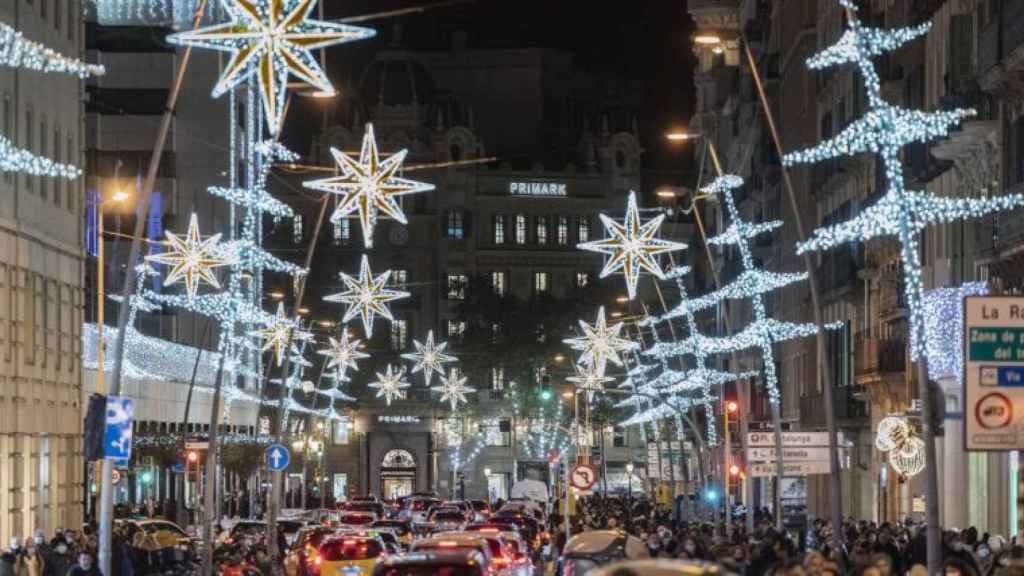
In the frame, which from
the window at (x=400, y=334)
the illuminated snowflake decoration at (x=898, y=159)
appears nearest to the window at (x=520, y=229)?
the window at (x=400, y=334)

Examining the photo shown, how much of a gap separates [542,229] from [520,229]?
1389 millimetres

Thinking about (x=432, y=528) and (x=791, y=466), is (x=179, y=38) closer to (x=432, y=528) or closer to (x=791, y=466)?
(x=791, y=466)

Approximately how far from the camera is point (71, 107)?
53.8 meters

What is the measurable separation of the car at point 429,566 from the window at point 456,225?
112553 millimetres

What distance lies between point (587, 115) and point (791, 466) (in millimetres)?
93780

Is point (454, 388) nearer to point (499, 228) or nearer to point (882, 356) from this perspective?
point (499, 228)

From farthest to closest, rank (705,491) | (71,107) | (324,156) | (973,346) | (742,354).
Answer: (324,156) → (742,354) → (705,491) → (71,107) → (973,346)

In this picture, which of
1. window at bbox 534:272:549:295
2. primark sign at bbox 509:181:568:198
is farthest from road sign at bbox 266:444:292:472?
window at bbox 534:272:549:295

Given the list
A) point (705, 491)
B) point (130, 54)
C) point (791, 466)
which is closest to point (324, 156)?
point (130, 54)

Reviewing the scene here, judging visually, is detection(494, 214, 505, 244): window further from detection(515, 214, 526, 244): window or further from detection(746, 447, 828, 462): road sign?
detection(746, 447, 828, 462): road sign

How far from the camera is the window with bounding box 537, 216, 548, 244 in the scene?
452 feet

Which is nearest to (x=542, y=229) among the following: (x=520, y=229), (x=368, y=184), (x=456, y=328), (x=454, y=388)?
(x=520, y=229)

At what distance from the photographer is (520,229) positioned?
452 ft

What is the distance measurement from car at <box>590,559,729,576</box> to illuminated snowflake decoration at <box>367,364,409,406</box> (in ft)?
316
